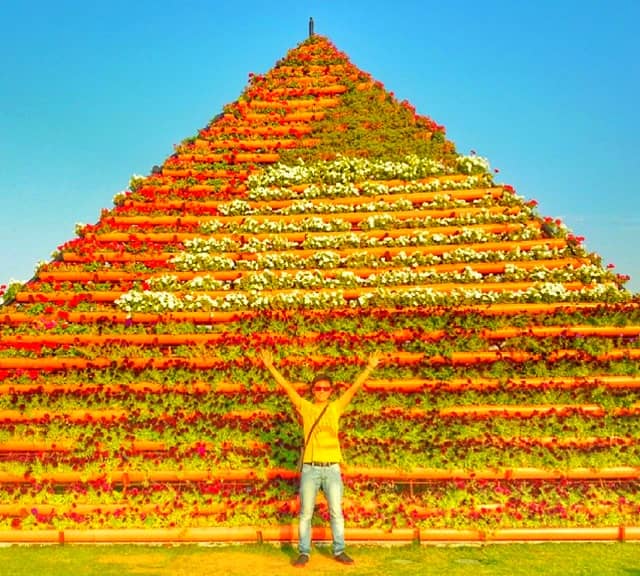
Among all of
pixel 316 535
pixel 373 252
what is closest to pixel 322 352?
pixel 373 252

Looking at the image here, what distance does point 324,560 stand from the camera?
6.95 metres

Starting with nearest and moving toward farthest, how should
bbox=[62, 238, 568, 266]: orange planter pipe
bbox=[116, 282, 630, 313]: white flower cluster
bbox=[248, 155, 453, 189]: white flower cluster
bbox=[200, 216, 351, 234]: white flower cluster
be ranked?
bbox=[116, 282, 630, 313]: white flower cluster → bbox=[62, 238, 568, 266]: orange planter pipe → bbox=[200, 216, 351, 234]: white flower cluster → bbox=[248, 155, 453, 189]: white flower cluster

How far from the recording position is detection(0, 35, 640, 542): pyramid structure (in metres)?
8.38

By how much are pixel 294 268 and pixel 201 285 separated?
6.01 feet

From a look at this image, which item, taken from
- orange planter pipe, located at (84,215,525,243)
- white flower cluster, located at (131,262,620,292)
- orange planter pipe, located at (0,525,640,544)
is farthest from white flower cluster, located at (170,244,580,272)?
orange planter pipe, located at (0,525,640,544)

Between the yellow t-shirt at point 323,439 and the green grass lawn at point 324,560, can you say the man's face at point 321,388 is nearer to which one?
the yellow t-shirt at point 323,439

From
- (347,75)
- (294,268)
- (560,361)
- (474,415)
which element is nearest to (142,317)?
(294,268)

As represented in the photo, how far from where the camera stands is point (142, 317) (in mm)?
12203

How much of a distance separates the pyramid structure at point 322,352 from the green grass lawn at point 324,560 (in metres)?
0.30

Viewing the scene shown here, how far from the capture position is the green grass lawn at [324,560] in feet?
21.8

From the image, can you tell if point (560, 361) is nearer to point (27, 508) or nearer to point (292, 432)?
point (292, 432)

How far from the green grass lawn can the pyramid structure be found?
30 centimetres

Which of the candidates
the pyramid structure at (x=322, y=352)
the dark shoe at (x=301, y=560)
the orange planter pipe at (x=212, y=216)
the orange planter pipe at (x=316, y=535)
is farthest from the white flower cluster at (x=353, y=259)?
the dark shoe at (x=301, y=560)

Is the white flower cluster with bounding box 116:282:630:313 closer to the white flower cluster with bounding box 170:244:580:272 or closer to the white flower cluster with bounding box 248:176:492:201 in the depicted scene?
the white flower cluster with bounding box 170:244:580:272
